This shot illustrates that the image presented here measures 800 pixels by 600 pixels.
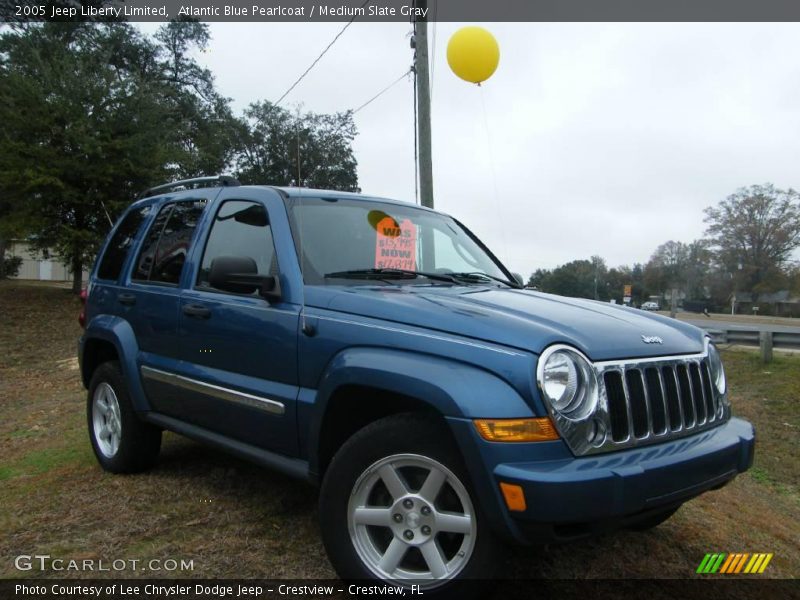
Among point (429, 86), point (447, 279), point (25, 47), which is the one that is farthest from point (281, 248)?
point (25, 47)

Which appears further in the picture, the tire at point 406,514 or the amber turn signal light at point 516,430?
the tire at point 406,514

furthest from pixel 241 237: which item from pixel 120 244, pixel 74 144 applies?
pixel 74 144

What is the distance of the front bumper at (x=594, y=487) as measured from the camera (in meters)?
2.16

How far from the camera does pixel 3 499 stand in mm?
4078

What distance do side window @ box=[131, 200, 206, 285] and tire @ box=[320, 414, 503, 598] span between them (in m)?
1.98

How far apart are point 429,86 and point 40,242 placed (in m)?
12.5

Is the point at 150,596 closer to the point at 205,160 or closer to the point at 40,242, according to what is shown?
the point at 40,242

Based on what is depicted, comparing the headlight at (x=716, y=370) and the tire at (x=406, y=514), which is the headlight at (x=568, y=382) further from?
the headlight at (x=716, y=370)

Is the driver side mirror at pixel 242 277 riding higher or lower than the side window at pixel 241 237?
lower

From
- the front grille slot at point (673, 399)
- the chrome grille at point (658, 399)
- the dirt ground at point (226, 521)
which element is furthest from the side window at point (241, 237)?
the front grille slot at point (673, 399)

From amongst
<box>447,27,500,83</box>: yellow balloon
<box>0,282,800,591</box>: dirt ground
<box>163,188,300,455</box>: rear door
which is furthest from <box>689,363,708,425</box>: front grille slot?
<box>447,27,500,83</box>: yellow balloon

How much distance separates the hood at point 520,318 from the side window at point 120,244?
2244 millimetres

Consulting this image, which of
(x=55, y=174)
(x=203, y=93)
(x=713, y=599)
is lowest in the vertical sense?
(x=713, y=599)

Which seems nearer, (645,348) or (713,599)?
(645,348)
